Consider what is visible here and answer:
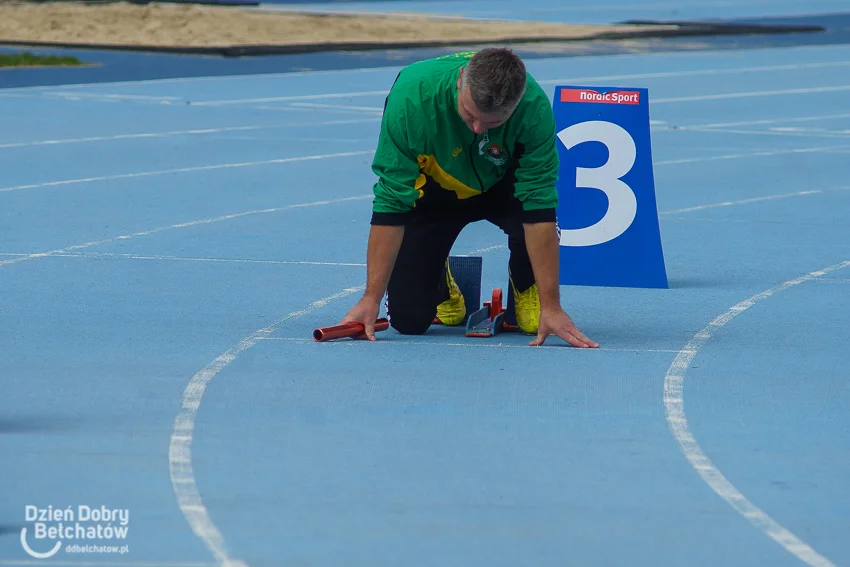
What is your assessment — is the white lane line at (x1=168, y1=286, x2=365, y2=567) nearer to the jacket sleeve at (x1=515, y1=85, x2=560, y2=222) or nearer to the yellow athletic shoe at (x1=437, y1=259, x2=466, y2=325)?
the yellow athletic shoe at (x1=437, y1=259, x2=466, y2=325)

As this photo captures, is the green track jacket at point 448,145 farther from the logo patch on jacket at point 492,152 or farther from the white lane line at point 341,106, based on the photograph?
the white lane line at point 341,106

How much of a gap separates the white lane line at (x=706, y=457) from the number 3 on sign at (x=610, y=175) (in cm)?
84

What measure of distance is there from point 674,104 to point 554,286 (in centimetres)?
1242

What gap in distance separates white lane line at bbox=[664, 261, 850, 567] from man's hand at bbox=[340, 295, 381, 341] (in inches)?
53.3

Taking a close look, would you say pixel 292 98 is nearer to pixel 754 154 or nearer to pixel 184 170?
pixel 184 170

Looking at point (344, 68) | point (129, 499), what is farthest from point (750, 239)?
point (344, 68)

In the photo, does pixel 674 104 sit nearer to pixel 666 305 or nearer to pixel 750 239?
pixel 750 239

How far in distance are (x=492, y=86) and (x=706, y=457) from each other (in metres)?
1.69

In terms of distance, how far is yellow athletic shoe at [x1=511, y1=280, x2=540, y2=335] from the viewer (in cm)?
737

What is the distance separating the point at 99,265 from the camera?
886 centimetres

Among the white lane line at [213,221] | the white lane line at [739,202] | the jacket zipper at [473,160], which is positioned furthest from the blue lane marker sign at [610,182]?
the white lane line at [739,202]

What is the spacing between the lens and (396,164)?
6750 millimetres

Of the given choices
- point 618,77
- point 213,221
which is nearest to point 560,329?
point 213,221

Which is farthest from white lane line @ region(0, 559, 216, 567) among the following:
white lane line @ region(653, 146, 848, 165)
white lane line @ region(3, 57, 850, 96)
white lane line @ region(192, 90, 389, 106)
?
white lane line @ region(3, 57, 850, 96)
